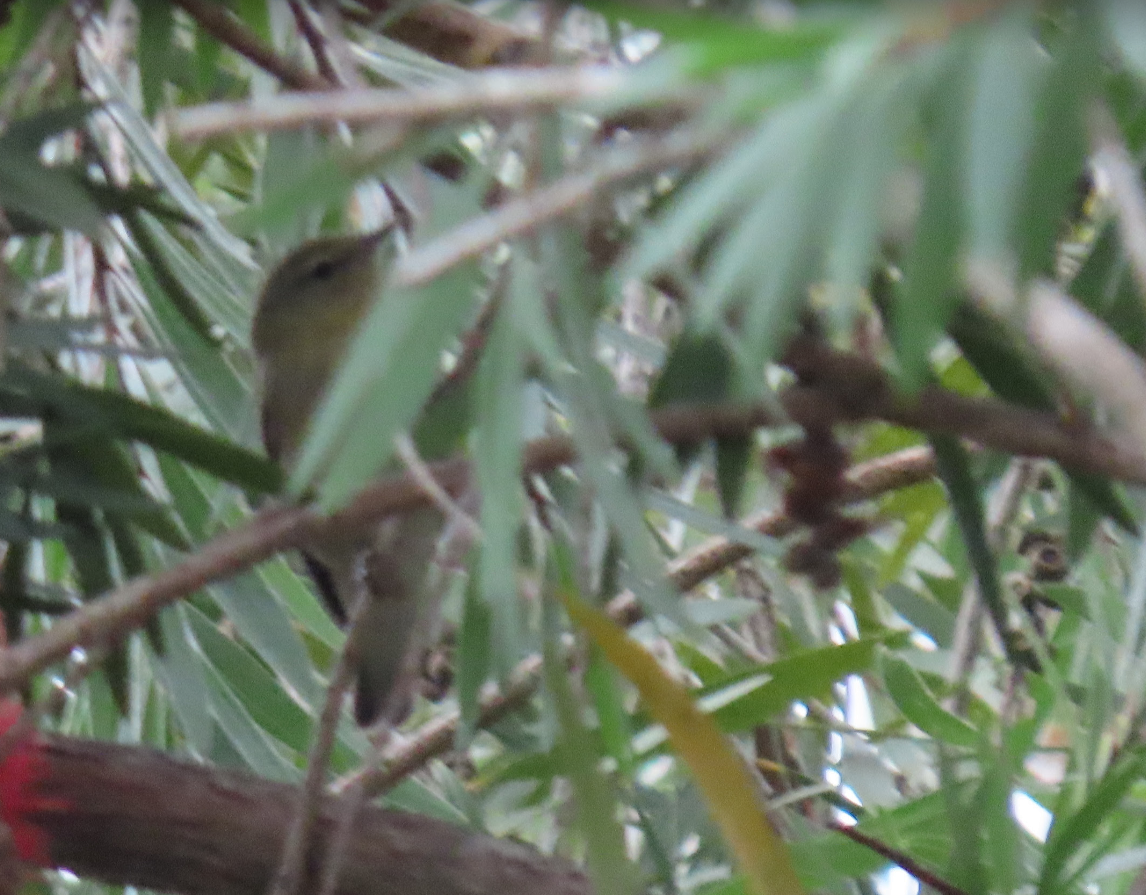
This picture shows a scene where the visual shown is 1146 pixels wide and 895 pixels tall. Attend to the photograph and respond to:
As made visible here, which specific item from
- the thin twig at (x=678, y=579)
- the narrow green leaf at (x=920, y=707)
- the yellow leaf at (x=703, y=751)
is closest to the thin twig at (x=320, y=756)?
the yellow leaf at (x=703, y=751)

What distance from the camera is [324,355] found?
81.2 inches

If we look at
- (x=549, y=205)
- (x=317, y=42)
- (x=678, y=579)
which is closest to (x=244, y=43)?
(x=317, y=42)

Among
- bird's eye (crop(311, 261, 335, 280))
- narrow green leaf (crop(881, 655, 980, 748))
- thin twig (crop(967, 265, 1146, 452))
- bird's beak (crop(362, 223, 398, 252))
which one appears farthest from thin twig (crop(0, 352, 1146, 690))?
bird's eye (crop(311, 261, 335, 280))

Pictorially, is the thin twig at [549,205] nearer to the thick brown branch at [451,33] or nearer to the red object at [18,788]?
the red object at [18,788]

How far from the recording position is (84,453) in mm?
1124

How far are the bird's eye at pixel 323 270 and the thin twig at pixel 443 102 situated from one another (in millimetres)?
1387

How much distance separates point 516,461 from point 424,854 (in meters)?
0.58

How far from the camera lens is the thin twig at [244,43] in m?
1.17

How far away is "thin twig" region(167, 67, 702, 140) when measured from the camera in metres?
0.49

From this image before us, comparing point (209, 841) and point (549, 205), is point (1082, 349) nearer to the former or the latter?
point (549, 205)

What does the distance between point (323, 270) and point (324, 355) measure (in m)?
0.15

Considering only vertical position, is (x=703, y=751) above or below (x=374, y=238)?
below

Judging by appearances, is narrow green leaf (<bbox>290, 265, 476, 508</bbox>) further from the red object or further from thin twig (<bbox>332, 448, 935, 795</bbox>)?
thin twig (<bbox>332, 448, 935, 795</bbox>)

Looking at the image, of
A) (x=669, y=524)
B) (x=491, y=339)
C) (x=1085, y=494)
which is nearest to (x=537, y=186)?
(x=491, y=339)
